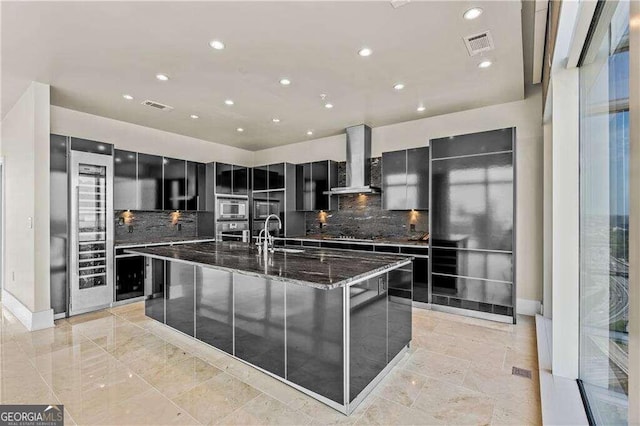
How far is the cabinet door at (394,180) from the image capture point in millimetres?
4777

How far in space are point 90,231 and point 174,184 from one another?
1525mm

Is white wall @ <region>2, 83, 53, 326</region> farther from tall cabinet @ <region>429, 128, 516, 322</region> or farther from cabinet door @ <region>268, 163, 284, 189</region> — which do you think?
tall cabinet @ <region>429, 128, 516, 322</region>

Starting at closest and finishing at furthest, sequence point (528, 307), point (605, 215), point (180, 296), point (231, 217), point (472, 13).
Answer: point (605, 215) → point (472, 13) → point (180, 296) → point (528, 307) → point (231, 217)

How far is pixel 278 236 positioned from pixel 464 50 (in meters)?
4.39

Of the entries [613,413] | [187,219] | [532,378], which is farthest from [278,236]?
[613,413]

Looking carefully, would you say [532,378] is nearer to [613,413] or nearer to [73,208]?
[613,413]

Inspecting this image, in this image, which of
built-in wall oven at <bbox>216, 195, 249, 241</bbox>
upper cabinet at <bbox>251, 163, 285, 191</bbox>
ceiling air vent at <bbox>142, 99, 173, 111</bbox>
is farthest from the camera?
upper cabinet at <bbox>251, 163, 285, 191</bbox>

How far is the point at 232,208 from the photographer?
20.3ft

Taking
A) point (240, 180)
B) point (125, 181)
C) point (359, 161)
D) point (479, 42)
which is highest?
point (479, 42)

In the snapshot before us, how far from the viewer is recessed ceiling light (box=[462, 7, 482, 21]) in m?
2.32

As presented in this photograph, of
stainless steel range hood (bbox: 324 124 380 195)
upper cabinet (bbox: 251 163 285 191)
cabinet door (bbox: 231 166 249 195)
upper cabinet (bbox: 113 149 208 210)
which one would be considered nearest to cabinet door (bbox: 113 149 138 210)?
upper cabinet (bbox: 113 149 208 210)

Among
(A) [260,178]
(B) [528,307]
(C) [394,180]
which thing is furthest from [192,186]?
(B) [528,307]

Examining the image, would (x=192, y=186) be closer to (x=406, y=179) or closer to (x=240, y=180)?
(x=240, y=180)

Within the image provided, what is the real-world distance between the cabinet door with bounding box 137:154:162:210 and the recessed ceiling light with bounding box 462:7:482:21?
4714 mm
